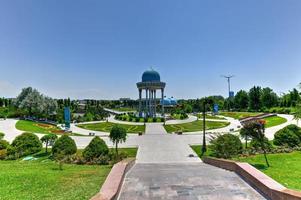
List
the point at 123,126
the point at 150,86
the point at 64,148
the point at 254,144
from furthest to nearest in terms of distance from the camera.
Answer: the point at 150,86, the point at 123,126, the point at 254,144, the point at 64,148

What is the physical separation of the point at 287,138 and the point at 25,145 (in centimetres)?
2354

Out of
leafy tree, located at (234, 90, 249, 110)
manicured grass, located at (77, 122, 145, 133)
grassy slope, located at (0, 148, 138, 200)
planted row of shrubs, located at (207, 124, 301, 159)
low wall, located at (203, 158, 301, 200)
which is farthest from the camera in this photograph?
leafy tree, located at (234, 90, 249, 110)

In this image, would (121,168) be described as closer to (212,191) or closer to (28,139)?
(212,191)

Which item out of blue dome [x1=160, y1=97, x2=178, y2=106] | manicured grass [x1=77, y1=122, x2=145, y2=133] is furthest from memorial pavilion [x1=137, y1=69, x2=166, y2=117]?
blue dome [x1=160, y1=97, x2=178, y2=106]

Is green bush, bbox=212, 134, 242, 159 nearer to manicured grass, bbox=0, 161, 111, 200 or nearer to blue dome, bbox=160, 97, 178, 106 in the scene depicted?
manicured grass, bbox=0, 161, 111, 200

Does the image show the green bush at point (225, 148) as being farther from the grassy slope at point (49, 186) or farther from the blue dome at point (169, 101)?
the blue dome at point (169, 101)

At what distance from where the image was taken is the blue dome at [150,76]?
59250mm

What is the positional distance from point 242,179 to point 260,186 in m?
1.43

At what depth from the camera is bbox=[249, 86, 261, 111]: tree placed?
78438 mm

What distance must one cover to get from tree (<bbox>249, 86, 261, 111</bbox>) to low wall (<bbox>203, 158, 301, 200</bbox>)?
73.9m

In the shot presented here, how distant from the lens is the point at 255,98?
78.5m

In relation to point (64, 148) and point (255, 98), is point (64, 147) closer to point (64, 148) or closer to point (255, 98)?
point (64, 148)

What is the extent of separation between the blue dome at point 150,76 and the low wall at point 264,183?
4891 centimetres

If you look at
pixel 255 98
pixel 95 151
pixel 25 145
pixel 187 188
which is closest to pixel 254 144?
pixel 95 151
